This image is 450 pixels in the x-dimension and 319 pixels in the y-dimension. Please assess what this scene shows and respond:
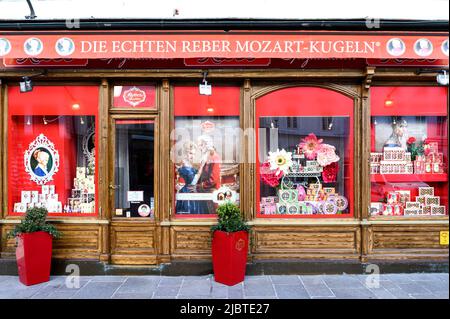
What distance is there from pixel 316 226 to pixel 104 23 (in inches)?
193

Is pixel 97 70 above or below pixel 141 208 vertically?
above

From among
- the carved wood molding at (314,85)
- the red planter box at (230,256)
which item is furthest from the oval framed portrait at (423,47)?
the red planter box at (230,256)

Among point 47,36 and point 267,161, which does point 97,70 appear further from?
point 267,161

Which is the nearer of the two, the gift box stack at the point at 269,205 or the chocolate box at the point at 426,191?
the gift box stack at the point at 269,205

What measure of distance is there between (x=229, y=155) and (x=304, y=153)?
4.50 feet

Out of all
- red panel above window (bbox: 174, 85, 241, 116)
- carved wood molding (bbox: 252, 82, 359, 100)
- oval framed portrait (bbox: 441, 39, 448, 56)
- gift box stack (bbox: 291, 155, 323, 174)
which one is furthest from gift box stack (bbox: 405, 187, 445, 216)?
red panel above window (bbox: 174, 85, 241, 116)

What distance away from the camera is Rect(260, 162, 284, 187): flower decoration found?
6.25 metres

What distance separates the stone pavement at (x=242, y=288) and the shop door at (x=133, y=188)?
0.51m

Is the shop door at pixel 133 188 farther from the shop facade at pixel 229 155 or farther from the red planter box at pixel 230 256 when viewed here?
the red planter box at pixel 230 256

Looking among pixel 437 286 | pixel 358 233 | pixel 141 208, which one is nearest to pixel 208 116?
pixel 141 208

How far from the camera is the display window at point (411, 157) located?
6242 millimetres

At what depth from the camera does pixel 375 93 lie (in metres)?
6.18

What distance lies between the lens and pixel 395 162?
20.8 feet

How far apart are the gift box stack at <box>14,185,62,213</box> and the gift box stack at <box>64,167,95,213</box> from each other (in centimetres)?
21
